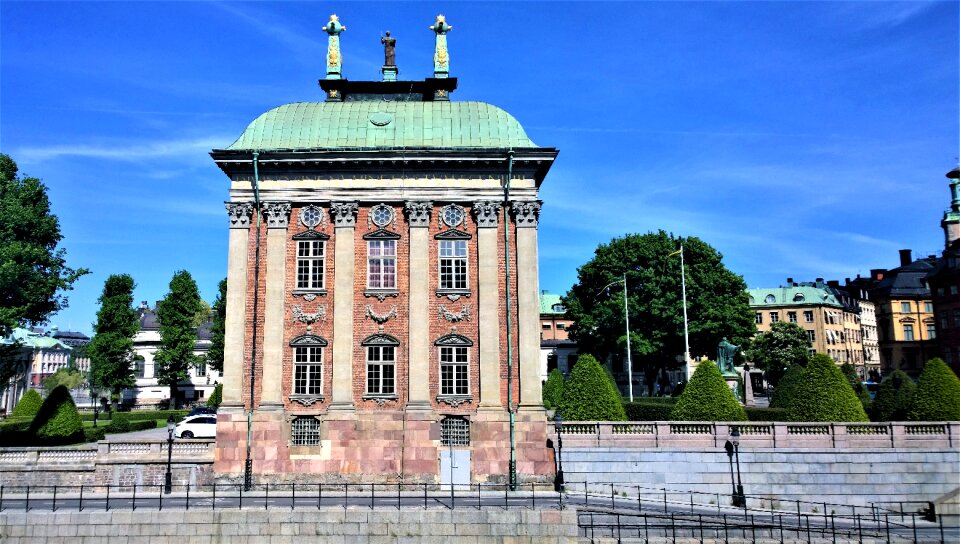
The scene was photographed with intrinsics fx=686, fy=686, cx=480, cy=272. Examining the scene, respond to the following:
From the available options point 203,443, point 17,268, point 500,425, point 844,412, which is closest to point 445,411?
point 500,425

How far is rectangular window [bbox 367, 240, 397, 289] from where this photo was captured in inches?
1265

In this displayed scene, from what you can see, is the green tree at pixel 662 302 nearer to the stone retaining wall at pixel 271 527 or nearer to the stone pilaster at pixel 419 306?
the stone pilaster at pixel 419 306

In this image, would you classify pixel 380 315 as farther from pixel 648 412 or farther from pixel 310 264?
pixel 648 412

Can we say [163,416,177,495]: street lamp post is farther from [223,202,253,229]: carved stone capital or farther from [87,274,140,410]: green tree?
[87,274,140,410]: green tree

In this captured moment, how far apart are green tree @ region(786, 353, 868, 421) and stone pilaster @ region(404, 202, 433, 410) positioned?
57.1 ft

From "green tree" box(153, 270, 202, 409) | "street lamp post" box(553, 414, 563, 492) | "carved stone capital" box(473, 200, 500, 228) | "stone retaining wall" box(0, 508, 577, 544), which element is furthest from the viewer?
"green tree" box(153, 270, 202, 409)

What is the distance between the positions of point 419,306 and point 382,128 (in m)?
8.94

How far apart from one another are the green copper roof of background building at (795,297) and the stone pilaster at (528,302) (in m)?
83.3

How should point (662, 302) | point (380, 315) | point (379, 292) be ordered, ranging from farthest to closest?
point (662, 302)
point (379, 292)
point (380, 315)

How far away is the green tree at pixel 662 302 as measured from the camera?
200 feet

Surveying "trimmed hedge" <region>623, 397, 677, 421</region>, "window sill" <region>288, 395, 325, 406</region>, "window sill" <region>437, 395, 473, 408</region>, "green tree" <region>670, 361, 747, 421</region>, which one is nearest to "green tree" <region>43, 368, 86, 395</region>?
"window sill" <region>288, 395, 325, 406</region>

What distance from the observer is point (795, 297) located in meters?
106

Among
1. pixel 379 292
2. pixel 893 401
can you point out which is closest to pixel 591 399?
pixel 379 292

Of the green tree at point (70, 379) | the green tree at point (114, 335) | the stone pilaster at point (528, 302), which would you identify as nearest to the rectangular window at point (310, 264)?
the stone pilaster at point (528, 302)
